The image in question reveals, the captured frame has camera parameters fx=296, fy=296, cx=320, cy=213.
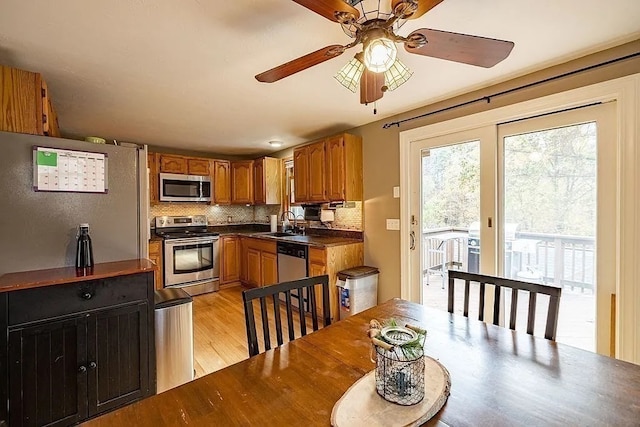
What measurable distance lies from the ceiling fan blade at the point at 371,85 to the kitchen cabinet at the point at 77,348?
1.75 m

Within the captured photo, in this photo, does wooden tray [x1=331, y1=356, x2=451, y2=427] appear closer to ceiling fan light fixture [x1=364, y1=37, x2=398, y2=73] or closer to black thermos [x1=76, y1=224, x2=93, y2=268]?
ceiling fan light fixture [x1=364, y1=37, x2=398, y2=73]

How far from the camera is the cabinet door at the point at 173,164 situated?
4.46 metres

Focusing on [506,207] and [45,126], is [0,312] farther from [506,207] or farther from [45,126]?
[506,207]

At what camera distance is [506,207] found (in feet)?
8.20

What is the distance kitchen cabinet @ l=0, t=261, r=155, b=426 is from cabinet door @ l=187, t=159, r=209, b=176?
10.2 ft

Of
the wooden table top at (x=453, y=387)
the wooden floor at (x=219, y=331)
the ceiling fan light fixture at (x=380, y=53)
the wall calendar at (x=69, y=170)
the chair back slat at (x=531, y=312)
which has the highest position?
the ceiling fan light fixture at (x=380, y=53)

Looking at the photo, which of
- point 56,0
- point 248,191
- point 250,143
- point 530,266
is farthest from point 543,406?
point 248,191

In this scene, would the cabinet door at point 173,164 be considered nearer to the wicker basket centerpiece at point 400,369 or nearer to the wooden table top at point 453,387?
the wooden table top at point 453,387

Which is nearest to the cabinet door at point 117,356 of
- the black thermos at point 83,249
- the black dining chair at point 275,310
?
the black thermos at point 83,249

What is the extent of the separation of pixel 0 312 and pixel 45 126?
47.2 inches

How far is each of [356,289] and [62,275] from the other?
2444 millimetres

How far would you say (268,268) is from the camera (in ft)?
13.9

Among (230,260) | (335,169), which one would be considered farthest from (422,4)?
(230,260)

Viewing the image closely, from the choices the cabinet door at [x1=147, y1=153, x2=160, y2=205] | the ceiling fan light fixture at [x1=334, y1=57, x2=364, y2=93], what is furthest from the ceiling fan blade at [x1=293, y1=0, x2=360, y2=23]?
the cabinet door at [x1=147, y1=153, x2=160, y2=205]
